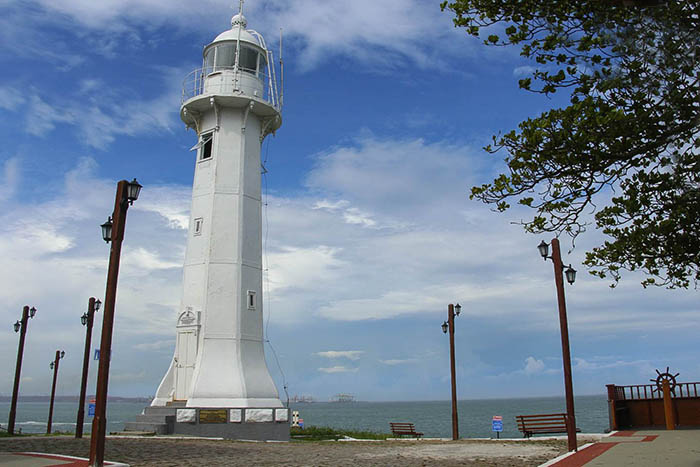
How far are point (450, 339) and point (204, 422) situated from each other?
32.7 feet

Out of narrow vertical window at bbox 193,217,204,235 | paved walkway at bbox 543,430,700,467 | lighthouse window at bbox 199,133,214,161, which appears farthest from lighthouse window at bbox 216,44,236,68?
paved walkway at bbox 543,430,700,467

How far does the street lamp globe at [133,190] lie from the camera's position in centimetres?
1227

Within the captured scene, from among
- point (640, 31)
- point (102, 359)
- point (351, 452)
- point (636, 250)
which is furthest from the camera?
point (351, 452)

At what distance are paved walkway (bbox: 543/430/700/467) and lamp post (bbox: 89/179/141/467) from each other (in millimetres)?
8597

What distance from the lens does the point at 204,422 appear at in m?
21.7

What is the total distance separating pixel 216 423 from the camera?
21.8 metres

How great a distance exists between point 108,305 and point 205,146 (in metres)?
15.8

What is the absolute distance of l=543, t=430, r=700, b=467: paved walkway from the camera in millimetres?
11383

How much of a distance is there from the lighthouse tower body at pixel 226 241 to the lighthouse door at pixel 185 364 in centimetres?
4

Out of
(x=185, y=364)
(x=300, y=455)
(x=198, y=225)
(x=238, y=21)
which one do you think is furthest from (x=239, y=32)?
(x=300, y=455)

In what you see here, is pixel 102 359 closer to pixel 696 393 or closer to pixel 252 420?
pixel 252 420

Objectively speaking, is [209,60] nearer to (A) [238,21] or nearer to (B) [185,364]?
(A) [238,21]

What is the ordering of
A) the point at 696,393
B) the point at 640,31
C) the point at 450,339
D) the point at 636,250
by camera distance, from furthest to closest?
the point at 450,339 < the point at 696,393 < the point at 636,250 < the point at 640,31

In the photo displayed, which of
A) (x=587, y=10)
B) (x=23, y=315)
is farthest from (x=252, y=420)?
(x=587, y=10)
